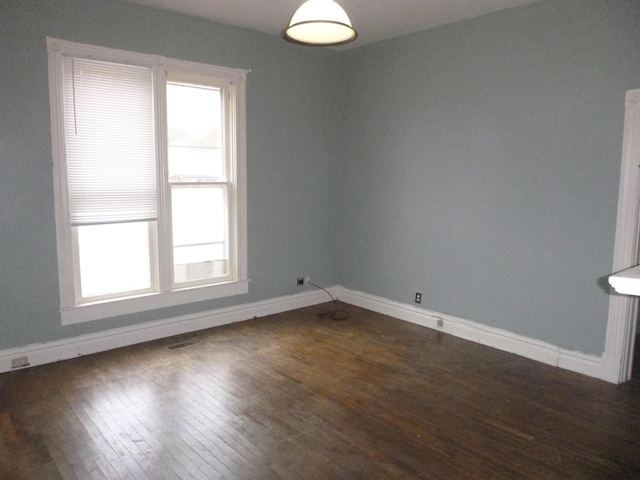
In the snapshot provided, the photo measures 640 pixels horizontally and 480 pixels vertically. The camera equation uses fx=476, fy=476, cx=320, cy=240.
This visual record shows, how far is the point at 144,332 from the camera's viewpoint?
4219 millimetres

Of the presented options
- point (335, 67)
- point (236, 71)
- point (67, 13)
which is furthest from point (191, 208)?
point (335, 67)

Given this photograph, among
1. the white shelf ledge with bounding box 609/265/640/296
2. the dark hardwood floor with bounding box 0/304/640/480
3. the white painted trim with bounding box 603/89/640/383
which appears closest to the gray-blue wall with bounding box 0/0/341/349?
the dark hardwood floor with bounding box 0/304/640/480

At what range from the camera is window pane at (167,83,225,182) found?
432 centimetres

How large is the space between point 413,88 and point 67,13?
3.05m

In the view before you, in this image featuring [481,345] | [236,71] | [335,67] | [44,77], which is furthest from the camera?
[335,67]

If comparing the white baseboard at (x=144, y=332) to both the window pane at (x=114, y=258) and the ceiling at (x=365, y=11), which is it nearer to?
the window pane at (x=114, y=258)

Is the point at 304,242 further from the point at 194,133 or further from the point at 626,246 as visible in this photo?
the point at 626,246

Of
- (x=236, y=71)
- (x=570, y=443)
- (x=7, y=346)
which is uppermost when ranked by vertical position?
(x=236, y=71)

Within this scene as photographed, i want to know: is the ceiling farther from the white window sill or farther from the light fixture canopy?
the white window sill

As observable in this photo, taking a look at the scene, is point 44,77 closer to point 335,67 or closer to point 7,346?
point 7,346

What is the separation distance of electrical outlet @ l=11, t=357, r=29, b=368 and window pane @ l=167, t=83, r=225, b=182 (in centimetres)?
187

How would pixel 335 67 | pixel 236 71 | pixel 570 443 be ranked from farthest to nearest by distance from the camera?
pixel 335 67
pixel 236 71
pixel 570 443

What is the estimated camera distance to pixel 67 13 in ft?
11.8

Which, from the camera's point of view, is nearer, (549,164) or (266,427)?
(266,427)
